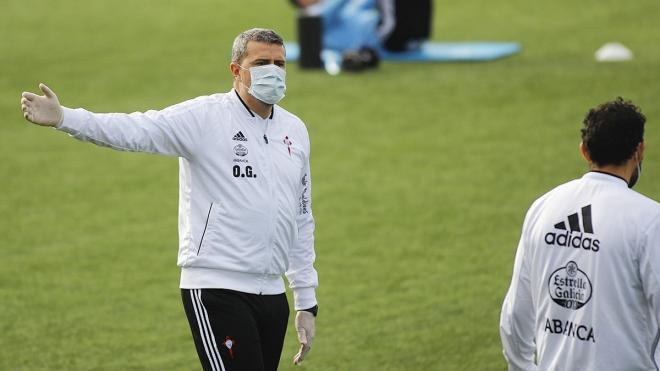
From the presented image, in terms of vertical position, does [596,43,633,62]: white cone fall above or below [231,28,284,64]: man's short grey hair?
above

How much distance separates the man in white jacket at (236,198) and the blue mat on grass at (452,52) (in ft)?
35.7

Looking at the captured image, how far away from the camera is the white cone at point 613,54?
1559cm

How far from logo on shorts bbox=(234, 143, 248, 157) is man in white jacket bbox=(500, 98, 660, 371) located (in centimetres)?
130

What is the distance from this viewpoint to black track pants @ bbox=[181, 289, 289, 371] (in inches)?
182

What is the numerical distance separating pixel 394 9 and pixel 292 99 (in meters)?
2.99

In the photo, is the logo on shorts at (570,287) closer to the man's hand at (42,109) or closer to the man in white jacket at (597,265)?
the man in white jacket at (597,265)

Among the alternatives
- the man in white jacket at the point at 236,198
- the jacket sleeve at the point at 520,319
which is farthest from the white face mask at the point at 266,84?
the jacket sleeve at the point at 520,319

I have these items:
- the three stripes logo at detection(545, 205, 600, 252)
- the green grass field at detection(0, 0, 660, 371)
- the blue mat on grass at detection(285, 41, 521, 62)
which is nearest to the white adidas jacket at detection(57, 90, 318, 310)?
the three stripes logo at detection(545, 205, 600, 252)

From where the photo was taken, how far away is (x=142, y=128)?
4.63m

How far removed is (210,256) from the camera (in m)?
4.66

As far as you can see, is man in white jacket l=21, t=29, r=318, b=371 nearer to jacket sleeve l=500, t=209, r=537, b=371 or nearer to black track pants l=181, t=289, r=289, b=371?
black track pants l=181, t=289, r=289, b=371

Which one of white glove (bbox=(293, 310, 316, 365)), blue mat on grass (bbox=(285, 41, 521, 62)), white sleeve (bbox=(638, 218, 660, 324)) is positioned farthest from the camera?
blue mat on grass (bbox=(285, 41, 521, 62))

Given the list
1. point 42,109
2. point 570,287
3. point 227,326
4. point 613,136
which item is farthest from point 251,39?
point 570,287

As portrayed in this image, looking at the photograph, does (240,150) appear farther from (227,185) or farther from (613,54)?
(613,54)
